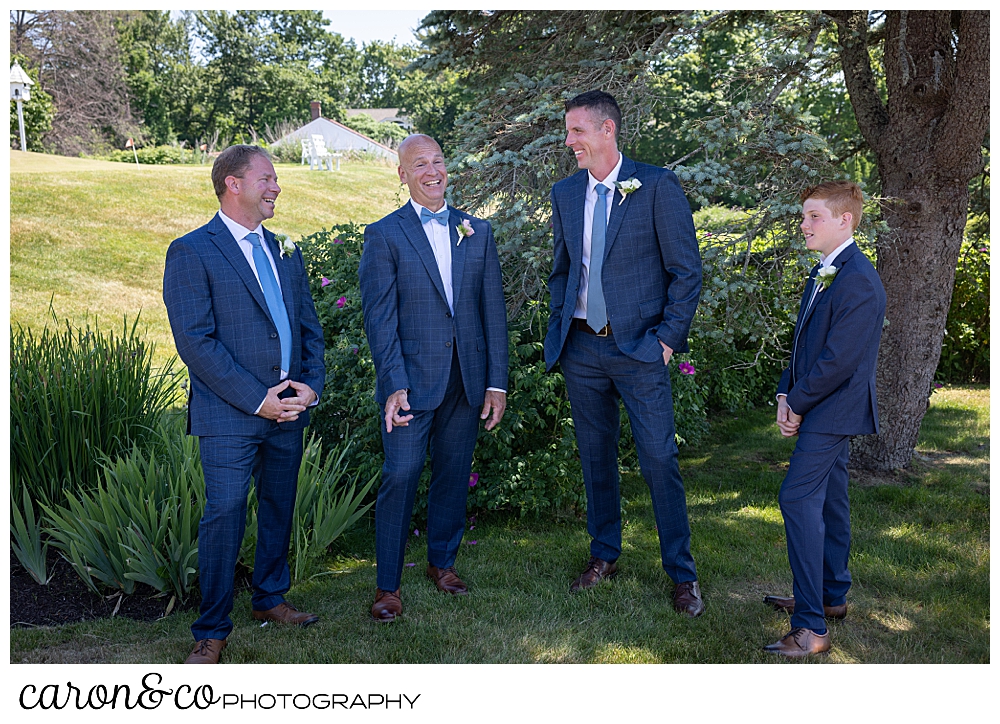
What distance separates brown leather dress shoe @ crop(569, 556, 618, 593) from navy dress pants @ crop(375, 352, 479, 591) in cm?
66

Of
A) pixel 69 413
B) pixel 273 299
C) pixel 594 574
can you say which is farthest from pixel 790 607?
pixel 69 413

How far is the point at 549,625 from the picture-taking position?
3.66 meters

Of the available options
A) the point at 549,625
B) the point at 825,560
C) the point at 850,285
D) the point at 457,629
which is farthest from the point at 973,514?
the point at 457,629

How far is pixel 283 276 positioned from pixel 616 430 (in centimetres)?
171

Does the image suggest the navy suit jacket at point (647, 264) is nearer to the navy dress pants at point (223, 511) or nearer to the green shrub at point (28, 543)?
the navy dress pants at point (223, 511)

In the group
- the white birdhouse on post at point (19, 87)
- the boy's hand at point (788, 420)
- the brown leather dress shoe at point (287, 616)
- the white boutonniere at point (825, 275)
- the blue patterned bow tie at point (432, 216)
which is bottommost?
the brown leather dress shoe at point (287, 616)

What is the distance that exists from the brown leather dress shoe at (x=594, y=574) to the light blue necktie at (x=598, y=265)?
3.97 ft

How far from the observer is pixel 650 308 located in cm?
366

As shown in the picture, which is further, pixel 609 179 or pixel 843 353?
pixel 609 179

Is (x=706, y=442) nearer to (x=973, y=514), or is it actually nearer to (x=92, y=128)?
(x=973, y=514)

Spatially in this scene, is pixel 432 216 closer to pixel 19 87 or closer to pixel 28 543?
pixel 28 543

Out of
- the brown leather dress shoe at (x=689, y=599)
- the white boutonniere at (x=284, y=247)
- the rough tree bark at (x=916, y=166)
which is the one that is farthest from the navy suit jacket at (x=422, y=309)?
the rough tree bark at (x=916, y=166)

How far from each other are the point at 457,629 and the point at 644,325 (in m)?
1.58

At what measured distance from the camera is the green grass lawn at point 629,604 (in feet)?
11.3
